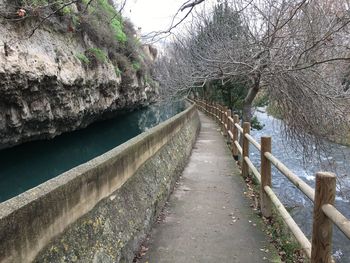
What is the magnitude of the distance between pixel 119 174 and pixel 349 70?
11.4m

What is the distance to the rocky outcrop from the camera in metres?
11.3

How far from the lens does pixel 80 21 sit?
17.4 meters

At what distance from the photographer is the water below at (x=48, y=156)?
12.0 m

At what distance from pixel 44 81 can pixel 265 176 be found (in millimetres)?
9713

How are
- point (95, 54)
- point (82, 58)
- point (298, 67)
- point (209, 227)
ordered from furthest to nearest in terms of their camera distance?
1. point (95, 54)
2. point (82, 58)
3. point (298, 67)
4. point (209, 227)

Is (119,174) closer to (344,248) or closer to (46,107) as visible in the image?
(344,248)

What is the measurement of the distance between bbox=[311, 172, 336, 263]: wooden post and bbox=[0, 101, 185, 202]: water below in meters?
9.32

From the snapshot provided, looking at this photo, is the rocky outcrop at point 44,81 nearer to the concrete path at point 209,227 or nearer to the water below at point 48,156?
the water below at point 48,156

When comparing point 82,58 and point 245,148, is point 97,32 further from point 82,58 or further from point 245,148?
point 245,148

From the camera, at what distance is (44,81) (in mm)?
13086

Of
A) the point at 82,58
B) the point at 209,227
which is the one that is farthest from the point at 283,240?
the point at 82,58

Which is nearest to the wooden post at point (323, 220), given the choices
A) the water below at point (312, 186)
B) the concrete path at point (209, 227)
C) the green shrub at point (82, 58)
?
the concrete path at point (209, 227)

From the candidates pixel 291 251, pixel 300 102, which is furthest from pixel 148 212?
pixel 300 102

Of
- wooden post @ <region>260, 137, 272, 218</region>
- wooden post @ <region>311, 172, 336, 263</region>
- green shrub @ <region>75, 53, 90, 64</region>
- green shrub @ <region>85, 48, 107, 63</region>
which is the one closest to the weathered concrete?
wooden post @ <region>260, 137, 272, 218</region>
